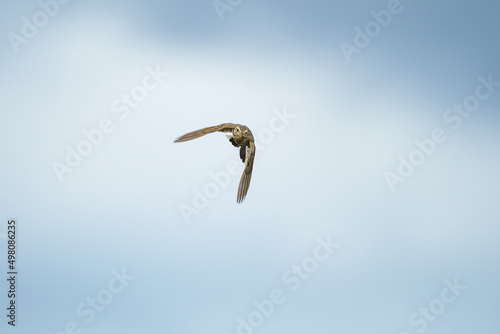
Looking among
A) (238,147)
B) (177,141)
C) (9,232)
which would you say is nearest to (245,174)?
(238,147)

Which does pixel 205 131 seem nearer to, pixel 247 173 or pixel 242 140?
pixel 242 140

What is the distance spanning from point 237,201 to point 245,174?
3.52 ft

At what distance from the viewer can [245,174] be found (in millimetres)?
13055

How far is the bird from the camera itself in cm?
1284

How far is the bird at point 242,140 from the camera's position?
42.1 feet

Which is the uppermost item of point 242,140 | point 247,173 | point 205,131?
point 205,131

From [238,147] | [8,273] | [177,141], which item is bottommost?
[238,147]

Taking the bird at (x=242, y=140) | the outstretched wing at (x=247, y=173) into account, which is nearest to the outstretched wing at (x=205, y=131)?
the bird at (x=242, y=140)

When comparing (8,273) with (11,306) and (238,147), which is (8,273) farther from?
(238,147)

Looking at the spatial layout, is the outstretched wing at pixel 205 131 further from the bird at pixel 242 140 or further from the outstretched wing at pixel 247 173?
the outstretched wing at pixel 247 173

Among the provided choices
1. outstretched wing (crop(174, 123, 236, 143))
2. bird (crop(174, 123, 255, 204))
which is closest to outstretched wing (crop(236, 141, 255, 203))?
bird (crop(174, 123, 255, 204))

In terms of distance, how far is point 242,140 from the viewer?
42.4ft

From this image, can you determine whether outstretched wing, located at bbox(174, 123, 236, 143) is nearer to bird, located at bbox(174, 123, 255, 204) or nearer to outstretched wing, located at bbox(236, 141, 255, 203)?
bird, located at bbox(174, 123, 255, 204)

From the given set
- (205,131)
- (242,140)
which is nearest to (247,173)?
(242,140)
